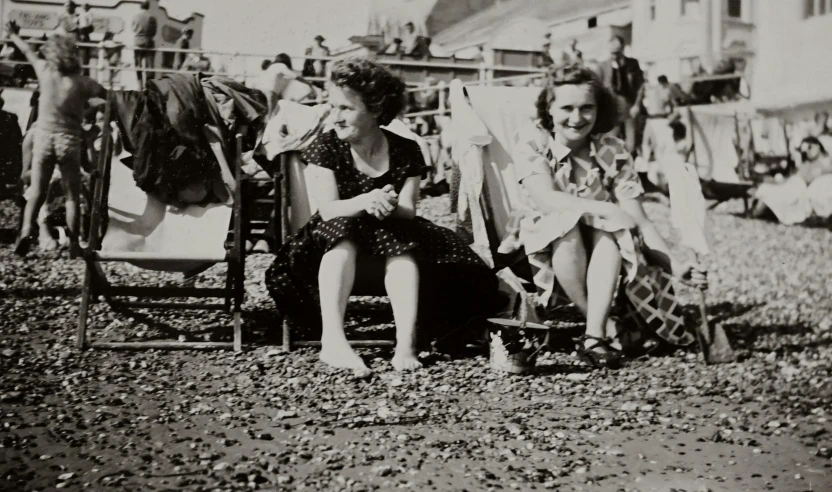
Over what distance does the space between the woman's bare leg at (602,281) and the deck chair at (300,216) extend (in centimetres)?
88

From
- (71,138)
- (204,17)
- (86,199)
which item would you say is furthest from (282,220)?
(86,199)

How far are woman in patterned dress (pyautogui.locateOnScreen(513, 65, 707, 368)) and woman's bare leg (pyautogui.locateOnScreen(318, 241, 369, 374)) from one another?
82 cm

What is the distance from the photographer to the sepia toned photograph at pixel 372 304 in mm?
2629

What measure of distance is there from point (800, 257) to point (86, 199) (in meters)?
5.68

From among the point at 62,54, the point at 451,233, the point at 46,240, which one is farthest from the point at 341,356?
the point at 46,240

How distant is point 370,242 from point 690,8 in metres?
17.3

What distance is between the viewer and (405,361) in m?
3.67

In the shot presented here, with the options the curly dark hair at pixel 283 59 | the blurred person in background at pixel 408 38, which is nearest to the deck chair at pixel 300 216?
the curly dark hair at pixel 283 59

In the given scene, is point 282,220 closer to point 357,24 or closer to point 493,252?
point 493,252

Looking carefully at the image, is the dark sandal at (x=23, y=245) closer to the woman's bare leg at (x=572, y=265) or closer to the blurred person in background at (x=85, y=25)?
the blurred person in background at (x=85, y=25)

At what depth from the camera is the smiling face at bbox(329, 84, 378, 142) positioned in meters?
3.75

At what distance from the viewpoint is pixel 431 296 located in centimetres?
407

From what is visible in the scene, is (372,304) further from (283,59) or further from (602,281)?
(283,59)

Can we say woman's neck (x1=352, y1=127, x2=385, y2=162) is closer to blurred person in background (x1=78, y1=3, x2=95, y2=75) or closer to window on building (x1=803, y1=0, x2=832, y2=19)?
blurred person in background (x1=78, y1=3, x2=95, y2=75)
